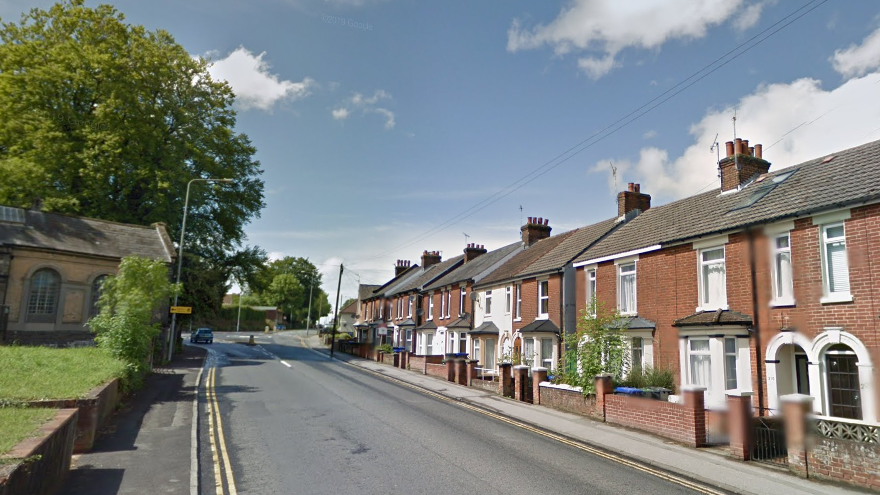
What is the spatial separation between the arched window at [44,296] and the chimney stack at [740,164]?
30.9 metres

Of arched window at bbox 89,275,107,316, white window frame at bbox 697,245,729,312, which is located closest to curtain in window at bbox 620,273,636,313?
white window frame at bbox 697,245,729,312

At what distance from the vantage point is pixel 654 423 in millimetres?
14047

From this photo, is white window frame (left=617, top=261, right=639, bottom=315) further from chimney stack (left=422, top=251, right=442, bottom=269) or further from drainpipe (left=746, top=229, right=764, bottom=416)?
chimney stack (left=422, top=251, right=442, bottom=269)

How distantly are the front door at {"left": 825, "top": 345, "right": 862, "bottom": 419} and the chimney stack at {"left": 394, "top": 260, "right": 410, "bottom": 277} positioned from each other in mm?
49855

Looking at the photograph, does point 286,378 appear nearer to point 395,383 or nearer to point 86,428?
point 395,383

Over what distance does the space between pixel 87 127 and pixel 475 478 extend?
33574 mm

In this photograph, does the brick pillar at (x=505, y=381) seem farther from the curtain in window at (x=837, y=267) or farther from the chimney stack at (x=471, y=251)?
the chimney stack at (x=471, y=251)

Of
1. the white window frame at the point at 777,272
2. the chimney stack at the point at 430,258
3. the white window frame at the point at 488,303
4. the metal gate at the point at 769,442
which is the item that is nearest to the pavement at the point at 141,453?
the metal gate at the point at 769,442

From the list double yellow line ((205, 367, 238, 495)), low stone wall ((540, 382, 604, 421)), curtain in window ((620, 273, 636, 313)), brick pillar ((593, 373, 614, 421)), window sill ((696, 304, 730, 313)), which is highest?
A: curtain in window ((620, 273, 636, 313))

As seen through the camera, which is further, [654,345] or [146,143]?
[146,143]

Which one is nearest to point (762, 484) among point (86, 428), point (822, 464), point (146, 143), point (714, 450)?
point (822, 464)

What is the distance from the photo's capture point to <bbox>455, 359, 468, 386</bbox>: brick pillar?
2592 cm

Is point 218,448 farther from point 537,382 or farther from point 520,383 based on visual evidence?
point 520,383

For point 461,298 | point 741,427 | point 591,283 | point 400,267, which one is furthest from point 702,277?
point 400,267
